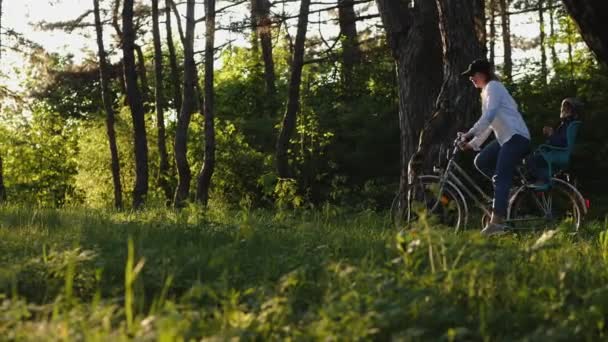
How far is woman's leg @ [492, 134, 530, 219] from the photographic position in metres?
9.21

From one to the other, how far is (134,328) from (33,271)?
1.83m

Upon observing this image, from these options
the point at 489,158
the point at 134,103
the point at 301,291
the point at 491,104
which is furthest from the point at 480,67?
the point at 134,103

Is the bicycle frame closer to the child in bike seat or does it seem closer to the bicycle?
the bicycle

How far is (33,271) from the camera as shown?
575cm

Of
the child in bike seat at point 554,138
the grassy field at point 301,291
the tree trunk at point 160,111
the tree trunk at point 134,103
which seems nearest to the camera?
the grassy field at point 301,291

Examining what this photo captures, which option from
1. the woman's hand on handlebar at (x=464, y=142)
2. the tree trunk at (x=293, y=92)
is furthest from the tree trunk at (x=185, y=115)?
the woman's hand on handlebar at (x=464, y=142)

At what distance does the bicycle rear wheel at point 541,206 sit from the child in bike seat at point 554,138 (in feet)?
0.47

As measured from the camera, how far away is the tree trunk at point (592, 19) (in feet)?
24.5

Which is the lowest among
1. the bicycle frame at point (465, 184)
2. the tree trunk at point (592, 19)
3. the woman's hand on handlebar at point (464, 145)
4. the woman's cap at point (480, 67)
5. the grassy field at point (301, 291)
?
the grassy field at point (301, 291)

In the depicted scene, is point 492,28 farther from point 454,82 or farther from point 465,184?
point 465,184

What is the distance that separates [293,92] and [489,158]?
13.5 m

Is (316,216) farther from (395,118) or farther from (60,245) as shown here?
(395,118)

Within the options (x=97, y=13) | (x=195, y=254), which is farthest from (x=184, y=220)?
(x=97, y=13)

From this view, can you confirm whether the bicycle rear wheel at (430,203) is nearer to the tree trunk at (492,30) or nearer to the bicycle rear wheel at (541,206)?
the bicycle rear wheel at (541,206)
